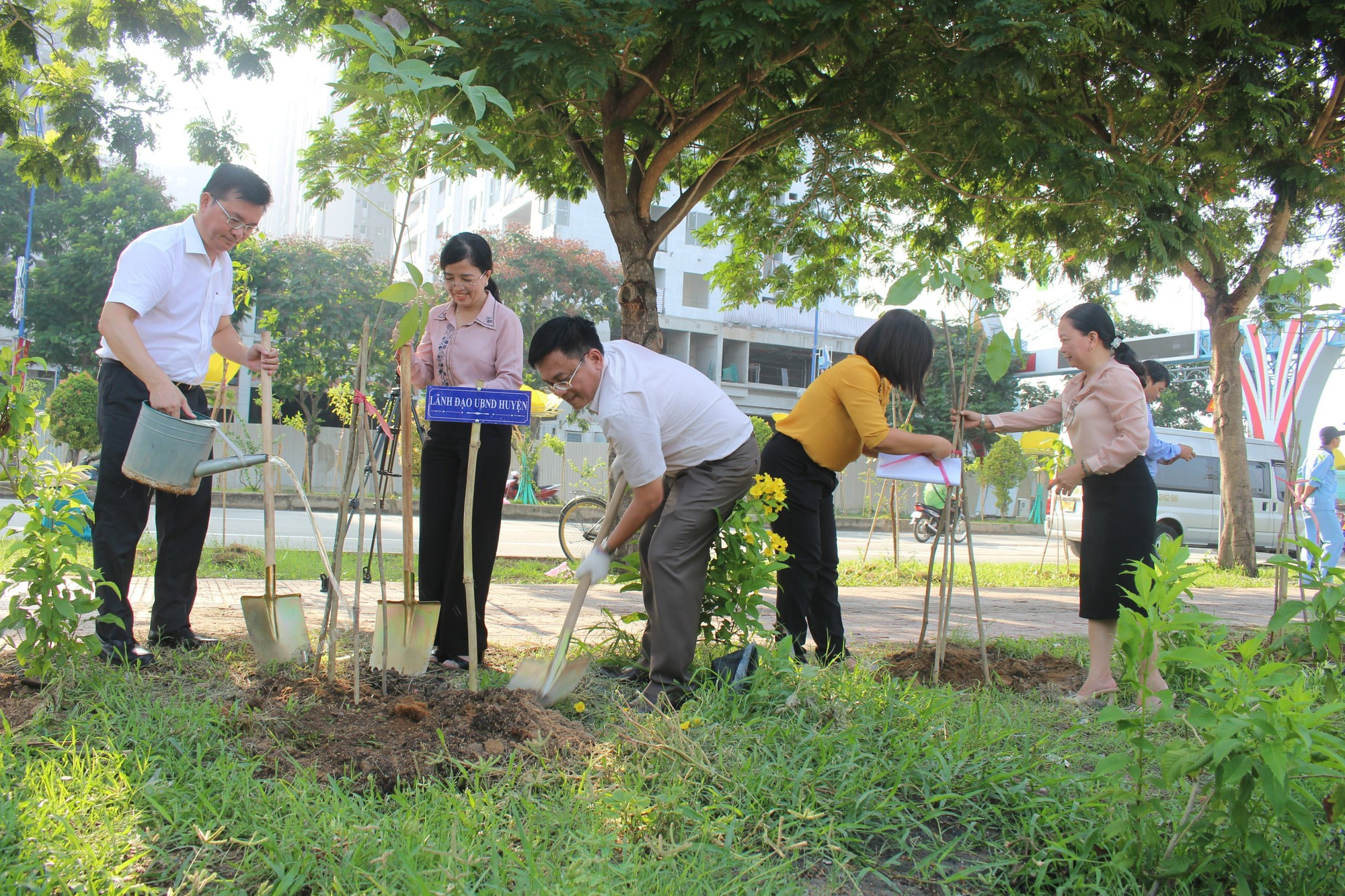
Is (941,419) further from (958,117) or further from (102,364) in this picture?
(102,364)

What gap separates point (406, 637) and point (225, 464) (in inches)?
31.9

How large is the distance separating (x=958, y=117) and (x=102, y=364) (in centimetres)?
501

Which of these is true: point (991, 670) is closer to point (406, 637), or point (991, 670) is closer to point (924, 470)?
point (924, 470)

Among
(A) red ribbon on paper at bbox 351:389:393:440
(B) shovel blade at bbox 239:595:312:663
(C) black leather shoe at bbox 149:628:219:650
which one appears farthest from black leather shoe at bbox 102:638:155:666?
(A) red ribbon on paper at bbox 351:389:393:440

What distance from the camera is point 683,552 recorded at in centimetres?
291

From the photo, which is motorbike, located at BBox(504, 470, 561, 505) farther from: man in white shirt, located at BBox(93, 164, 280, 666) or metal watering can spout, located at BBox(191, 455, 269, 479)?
metal watering can spout, located at BBox(191, 455, 269, 479)

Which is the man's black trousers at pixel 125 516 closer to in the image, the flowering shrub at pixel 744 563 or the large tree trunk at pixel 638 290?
the flowering shrub at pixel 744 563

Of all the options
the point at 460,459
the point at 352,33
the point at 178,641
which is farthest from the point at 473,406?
the point at 178,641

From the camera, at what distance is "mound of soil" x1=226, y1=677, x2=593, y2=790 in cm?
222

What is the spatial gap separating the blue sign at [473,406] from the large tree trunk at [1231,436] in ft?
29.4

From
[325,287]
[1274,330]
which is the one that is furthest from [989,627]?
[325,287]

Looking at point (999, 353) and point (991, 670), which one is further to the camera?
point (991, 670)

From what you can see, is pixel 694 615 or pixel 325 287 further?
pixel 325 287

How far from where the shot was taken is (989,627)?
17.7 ft
